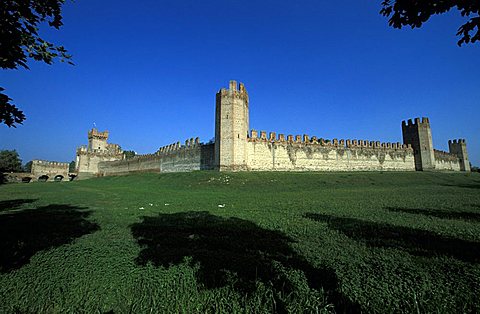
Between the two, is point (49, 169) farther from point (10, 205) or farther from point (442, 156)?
point (442, 156)

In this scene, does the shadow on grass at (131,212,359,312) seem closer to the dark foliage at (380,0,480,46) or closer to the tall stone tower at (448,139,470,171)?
the dark foliage at (380,0,480,46)

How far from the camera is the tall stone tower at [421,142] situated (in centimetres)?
4403

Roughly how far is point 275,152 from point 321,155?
8129 mm

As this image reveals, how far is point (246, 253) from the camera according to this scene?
4.57 metres

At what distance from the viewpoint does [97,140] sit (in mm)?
73500

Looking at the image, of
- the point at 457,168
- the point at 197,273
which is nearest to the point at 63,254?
the point at 197,273

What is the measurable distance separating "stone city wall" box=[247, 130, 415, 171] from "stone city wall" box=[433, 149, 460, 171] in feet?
30.9

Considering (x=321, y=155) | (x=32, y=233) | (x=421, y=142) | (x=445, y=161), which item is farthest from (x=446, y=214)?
(x=445, y=161)

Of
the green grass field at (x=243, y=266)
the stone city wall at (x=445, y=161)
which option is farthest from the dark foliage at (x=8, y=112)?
the stone city wall at (x=445, y=161)

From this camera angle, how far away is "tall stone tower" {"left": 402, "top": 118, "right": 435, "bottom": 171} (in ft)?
144

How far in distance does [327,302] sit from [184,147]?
3941cm

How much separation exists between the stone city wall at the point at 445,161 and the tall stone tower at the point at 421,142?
3.95m

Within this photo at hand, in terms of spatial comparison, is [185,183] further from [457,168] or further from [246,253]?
[457,168]

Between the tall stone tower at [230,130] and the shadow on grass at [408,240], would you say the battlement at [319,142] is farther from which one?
the shadow on grass at [408,240]
